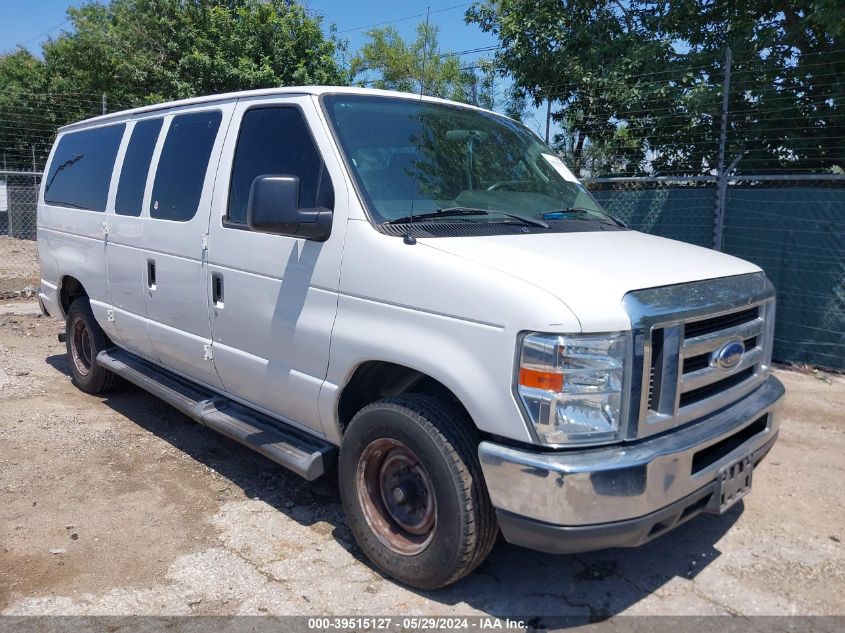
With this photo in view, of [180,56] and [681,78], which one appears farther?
Result: [180,56]

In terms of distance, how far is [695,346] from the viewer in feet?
9.70

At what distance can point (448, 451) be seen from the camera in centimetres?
299

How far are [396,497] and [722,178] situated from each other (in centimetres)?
563

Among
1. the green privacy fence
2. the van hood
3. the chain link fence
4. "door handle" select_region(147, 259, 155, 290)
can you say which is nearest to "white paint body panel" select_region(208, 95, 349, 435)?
the van hood

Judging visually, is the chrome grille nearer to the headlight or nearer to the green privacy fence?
the headlight

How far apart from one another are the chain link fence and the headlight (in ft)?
36.0

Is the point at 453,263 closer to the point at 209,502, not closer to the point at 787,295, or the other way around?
the point at 209,502

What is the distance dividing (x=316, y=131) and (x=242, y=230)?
0.72 m

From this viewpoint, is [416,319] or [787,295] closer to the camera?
[416,319]

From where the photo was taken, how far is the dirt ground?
3291mm

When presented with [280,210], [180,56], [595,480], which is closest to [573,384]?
[595,480]

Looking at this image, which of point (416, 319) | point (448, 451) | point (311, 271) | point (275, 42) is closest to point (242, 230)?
point (311, 271)

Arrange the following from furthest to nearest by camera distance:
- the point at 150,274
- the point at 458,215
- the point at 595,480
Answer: the point at 150,274 < the point at 458,215 < the point at 595,480

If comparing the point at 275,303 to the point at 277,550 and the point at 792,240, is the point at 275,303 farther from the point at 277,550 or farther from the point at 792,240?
the point at 792,240
